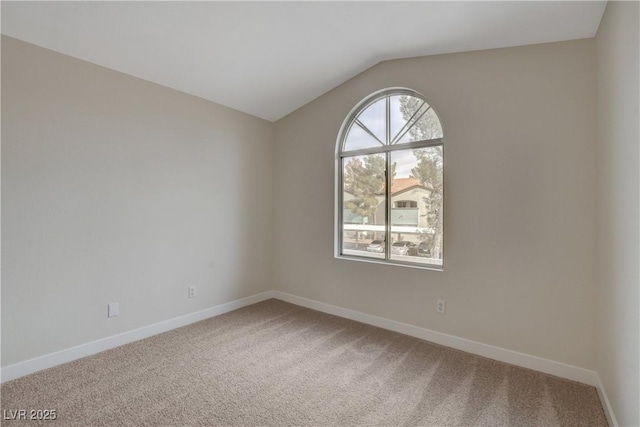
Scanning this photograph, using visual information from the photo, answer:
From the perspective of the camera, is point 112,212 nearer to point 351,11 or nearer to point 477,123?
point 351,11

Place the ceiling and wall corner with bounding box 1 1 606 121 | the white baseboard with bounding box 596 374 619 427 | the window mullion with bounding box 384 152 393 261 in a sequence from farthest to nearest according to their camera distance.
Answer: the window mullion with bounding box 384 152 393 261, the ceiling and wall corner with bounding box 1 1 606 121, the white baseboard with bounding box 596 374 619 427

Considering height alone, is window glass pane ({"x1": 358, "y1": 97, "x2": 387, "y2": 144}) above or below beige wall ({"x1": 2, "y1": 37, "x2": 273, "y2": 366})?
above

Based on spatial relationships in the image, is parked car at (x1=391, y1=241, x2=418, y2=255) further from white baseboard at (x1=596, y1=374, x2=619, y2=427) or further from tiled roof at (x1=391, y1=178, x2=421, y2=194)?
white baseboard at (x1=596, y1=374, x2=619, y2=427)

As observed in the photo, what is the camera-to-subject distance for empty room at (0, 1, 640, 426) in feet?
6.29

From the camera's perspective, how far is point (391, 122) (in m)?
3.31

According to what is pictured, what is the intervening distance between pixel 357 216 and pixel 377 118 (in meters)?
1.17

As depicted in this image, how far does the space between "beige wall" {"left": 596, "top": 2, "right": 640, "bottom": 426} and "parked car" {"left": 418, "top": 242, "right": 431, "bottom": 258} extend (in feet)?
4.18

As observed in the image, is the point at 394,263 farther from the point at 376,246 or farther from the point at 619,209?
the point at 619,209

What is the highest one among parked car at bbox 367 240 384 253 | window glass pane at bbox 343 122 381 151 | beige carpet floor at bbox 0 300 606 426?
window glass pane at bbox 343 122 381 151

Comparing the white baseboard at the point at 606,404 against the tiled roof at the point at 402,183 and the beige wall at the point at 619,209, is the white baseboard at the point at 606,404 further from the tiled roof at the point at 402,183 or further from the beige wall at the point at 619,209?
the tiled roof at the point at 402,183

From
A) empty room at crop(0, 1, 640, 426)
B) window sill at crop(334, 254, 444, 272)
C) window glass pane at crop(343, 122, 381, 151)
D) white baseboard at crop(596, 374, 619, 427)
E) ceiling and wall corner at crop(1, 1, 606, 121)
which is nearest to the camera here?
white baseboard at crop(596, 374, 619, 427)

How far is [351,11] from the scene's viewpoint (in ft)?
7.50

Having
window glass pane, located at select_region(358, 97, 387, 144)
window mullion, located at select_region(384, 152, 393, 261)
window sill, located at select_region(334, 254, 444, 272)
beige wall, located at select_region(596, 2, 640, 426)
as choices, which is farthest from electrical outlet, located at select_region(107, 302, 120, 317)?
beige wall, located at select_region(596, 2, 640, 426)

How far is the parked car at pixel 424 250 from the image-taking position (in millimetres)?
3035
